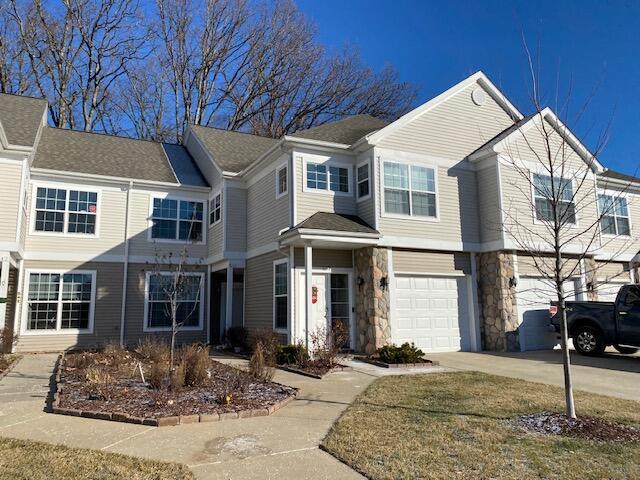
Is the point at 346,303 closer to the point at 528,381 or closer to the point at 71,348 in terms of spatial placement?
the point at 528,381

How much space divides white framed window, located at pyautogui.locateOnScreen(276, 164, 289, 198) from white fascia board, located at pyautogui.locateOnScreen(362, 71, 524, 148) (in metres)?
2.13

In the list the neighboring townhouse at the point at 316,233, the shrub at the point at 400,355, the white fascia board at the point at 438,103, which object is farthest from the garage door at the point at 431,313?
the white fascia board at the point at 438,103

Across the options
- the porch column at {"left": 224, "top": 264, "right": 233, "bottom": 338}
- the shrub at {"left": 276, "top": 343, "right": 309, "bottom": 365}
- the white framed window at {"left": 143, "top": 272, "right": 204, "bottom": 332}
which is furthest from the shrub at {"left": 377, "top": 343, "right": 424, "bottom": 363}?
the white framed window at {"left": 143, "top": 272, "right": 204, "bottom": 332}

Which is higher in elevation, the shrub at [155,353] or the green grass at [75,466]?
the shrub at [155,353]

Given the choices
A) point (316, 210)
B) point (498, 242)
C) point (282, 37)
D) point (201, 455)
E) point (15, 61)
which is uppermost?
point (282, 37)

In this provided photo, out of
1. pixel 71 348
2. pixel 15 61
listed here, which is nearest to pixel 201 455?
pixel 71 348

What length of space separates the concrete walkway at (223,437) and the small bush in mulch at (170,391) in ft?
1.43

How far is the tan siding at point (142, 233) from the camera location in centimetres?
1667

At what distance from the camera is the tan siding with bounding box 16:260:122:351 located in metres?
15.0

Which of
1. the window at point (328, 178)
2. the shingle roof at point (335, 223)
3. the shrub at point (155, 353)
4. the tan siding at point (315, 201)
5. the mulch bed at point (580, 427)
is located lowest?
the mulch bed at point (580, 427)

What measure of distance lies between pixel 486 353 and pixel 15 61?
30.2m

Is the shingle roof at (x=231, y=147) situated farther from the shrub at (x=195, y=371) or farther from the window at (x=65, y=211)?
the shrub at (x=195, y=371)

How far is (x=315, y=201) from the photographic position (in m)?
13.2

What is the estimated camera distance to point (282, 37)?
3359cm
